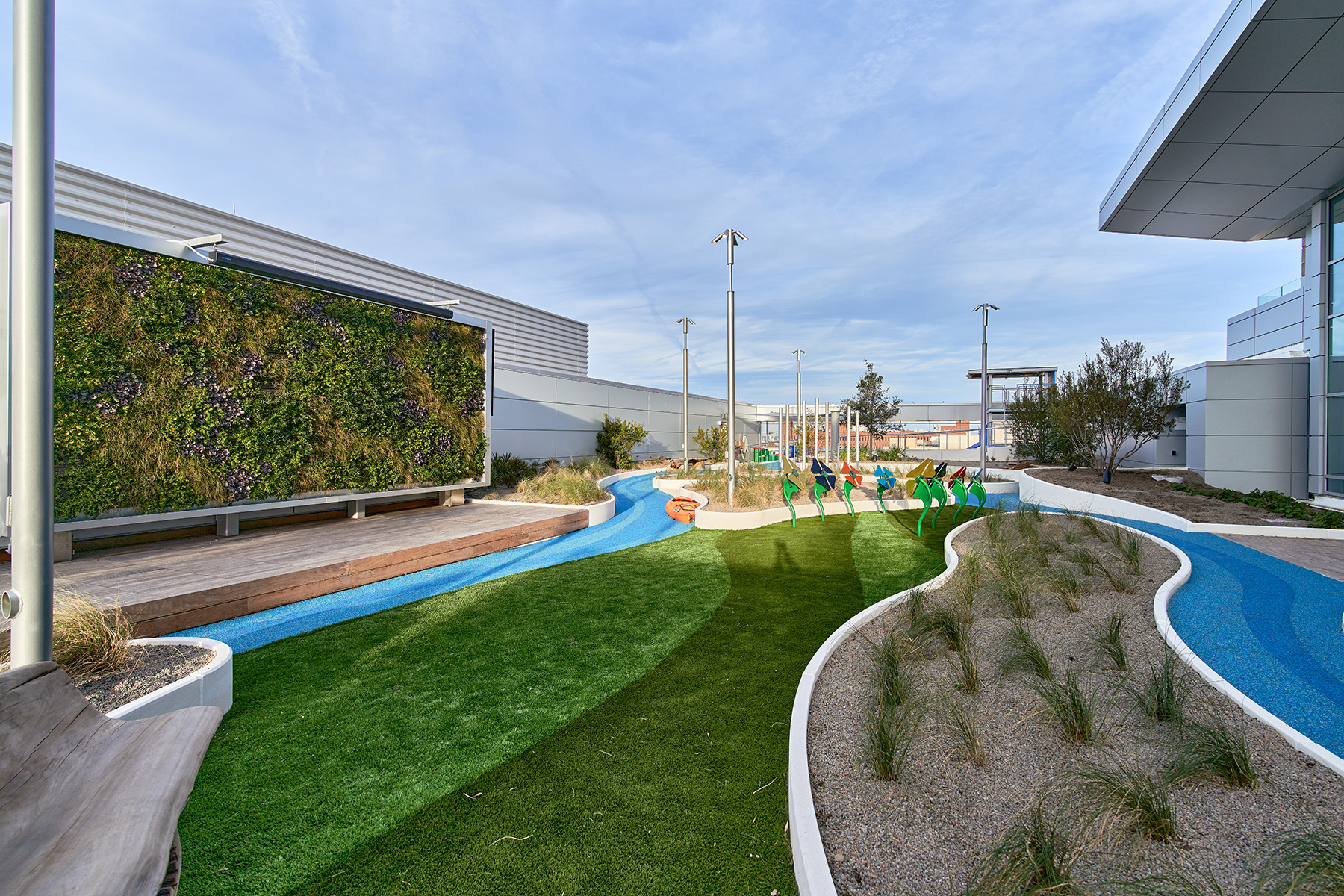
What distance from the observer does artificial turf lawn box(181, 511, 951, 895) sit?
2430 millimetres

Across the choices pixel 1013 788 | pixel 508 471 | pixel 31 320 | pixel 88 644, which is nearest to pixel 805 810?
pixel 1013 788

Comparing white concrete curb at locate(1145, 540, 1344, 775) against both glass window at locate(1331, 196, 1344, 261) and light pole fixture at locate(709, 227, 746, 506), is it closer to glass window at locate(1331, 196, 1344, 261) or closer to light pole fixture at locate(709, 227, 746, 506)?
light pole fixture at locate(709, 227, 746, 506)

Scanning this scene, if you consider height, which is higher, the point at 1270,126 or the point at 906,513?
the point at 1270,126

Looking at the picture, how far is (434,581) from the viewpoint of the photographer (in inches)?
290

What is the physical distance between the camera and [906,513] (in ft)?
42.2

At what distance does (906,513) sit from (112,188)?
17.7 metres

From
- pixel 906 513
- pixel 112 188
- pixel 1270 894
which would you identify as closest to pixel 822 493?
pixel 906 513

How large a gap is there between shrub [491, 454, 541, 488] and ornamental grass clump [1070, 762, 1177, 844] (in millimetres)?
14689

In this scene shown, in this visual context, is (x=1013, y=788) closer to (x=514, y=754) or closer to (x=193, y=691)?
(x=514, y=754)

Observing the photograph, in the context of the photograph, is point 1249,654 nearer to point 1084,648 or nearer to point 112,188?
Result: point 1084,648

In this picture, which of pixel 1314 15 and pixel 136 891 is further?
pixel 1314 15

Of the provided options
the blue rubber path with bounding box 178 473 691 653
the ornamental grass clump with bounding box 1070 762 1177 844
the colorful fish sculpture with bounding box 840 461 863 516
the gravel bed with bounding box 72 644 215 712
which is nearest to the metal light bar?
the blue rubber path with bounding box 178 473 691 653

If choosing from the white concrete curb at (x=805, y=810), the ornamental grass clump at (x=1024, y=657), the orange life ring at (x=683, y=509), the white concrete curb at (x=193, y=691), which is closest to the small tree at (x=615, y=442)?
the orange life ring at (x=683, y=509)

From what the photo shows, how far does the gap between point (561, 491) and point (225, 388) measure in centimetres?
630
